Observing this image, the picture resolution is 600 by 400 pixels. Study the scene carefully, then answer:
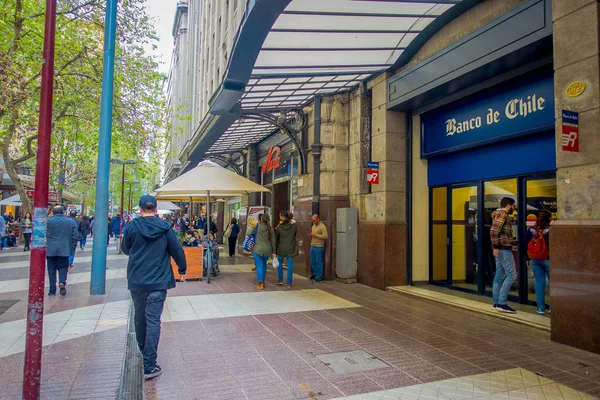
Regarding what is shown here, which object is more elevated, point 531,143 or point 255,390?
point 531,143

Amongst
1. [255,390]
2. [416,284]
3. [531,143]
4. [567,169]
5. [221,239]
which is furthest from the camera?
[221,239]

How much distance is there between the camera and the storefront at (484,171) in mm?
6848

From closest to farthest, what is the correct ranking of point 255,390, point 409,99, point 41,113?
point 41,113, point 255,390, point 409,99

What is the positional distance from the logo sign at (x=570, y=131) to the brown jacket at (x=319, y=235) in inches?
231

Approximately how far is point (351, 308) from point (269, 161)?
9632 mm

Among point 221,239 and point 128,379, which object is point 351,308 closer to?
point 128,379

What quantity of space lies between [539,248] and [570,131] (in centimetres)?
206

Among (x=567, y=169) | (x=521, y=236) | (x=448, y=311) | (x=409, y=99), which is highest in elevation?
(x=409, y=99)

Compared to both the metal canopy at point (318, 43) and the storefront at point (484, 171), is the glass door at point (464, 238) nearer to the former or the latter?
the storefront at point (484, 171)

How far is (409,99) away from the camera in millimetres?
8688

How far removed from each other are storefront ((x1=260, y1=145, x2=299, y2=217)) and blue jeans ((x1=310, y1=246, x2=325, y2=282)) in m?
3.78

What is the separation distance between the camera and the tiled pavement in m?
3.90

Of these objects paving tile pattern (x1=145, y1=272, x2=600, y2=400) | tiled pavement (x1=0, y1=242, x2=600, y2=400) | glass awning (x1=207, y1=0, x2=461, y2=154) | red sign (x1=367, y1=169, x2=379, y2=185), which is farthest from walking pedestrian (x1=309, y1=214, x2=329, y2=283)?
glass awning (x1=207, y1=0, x2=461, y2=154)

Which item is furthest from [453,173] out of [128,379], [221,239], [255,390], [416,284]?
[221,239]
